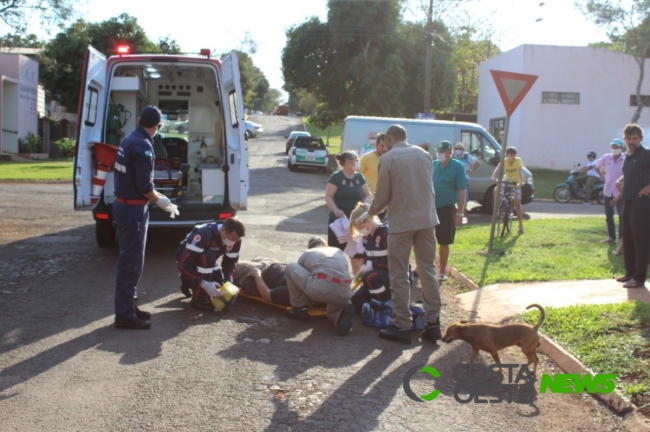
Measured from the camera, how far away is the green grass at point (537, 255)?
29.2ft

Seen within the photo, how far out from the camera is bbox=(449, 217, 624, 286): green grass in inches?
351

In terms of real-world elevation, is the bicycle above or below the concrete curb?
above

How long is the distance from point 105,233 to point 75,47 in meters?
31.3

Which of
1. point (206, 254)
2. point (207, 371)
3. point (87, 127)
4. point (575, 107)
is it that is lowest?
point (207, 371)

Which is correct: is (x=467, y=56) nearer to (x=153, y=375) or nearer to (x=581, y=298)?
(x=581, y=298)

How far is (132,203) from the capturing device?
6.18m

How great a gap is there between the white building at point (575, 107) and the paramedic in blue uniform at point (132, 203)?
27633mm

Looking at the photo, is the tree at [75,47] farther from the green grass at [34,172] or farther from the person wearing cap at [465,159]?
the person wearing cap at [465,159]

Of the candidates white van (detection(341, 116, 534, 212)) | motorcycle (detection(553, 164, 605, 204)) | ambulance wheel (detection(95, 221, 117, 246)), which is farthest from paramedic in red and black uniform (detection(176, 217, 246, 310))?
motorcycle (detection(553, 164, 605, 204))

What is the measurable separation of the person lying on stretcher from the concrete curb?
A: 8.58 feet

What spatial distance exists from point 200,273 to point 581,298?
4173 mm

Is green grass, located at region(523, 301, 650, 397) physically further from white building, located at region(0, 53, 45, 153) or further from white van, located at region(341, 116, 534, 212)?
white building, located at region(0, 53, 45, 153)

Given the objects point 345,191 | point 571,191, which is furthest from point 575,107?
point 345,191

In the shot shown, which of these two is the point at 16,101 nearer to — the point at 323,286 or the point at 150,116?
the point at 150,116
